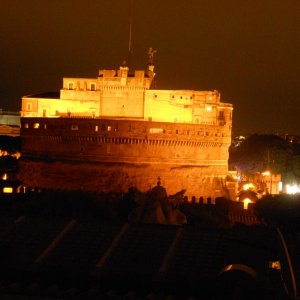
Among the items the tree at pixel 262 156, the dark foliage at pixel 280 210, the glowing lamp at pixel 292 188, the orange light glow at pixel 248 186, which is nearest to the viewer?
the dark foliage at pixel 280 210

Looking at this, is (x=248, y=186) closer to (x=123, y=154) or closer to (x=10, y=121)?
(x=123, y=154)

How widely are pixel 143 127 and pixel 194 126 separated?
263 cm

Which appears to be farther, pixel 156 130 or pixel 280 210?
pixel 156 130

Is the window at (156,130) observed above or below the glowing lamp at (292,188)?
above

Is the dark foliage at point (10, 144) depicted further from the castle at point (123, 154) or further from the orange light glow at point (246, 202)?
the orange light glow at point (246, 202)

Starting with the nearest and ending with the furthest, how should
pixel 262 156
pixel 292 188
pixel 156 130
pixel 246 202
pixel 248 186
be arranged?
pixel 246 202, pixel 156 130, pixel 248 186, pixel 292 188, pixel 262 156

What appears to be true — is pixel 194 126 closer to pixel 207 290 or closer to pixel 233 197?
pixel 233 197

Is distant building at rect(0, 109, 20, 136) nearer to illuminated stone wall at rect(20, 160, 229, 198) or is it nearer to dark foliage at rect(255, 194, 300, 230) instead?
illuminated stone wall at rect(20, 160, 229, 198)

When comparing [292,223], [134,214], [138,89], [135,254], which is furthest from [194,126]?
[135,254]

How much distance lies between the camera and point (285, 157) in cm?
5706

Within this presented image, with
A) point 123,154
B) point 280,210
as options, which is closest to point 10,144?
point 123,154

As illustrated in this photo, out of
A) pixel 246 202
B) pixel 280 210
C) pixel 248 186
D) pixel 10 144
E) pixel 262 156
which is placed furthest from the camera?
pixel 262 156

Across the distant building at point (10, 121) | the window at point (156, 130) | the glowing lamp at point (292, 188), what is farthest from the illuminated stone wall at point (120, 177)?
the distant building at point (10, 121)

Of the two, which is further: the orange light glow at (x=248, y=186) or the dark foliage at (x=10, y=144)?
the dark foliage at (x=10, y=144)
